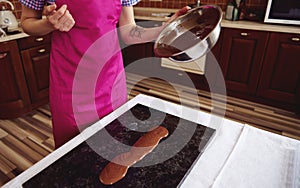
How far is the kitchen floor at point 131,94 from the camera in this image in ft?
5.11

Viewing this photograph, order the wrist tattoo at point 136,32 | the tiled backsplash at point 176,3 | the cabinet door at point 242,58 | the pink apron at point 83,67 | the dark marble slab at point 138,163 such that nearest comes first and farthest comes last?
the dark marble slab at point 138,163 < the pink apron at point 83,67 < the wrist tattoo at point 136,32 < the cabinet door at point 242,58 < the tiled backsplash at point 176,3

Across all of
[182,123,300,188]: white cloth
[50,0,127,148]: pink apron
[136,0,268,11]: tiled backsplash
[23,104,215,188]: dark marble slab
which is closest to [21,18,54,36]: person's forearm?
[50,0,127,148]: pink apron

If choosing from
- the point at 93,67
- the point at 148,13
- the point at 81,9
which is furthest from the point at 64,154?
the point at 148,13

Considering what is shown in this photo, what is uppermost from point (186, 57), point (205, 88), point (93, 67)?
point (186, 57)

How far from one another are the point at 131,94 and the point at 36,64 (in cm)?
104

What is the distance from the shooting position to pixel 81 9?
2.48ft

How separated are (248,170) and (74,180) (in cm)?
44

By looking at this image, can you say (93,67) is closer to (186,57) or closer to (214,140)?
Result: (186,57)

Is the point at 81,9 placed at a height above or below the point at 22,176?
above

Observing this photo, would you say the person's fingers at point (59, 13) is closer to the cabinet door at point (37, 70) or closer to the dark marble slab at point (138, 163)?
the dark marble slab at point (138, 163)

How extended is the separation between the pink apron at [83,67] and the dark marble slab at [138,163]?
0.16 meters

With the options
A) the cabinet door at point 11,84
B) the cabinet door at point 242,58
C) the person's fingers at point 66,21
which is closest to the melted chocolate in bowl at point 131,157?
the person's fingers at point 66,21

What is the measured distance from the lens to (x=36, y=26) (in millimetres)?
754

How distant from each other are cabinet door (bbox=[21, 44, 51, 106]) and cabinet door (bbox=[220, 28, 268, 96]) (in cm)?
178
